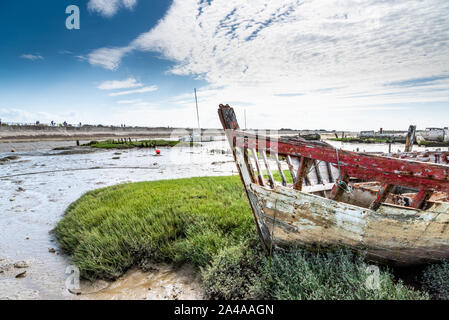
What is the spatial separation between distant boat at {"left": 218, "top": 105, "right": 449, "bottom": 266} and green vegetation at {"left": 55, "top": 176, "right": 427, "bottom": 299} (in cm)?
38

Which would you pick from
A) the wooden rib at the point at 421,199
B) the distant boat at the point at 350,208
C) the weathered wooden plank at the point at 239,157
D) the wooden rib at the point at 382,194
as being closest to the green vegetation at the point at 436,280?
the distant boat at the point at 350,208

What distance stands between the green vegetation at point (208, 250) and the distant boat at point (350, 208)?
38cm

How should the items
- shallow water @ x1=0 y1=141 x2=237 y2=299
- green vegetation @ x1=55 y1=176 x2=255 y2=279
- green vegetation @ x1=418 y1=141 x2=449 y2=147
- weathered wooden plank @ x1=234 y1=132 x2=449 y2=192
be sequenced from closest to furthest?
weathered wooden plank @ x1=234 y1=132 x2=449 y2=192 < shallow water @ x1=0 y1=141 x2=237 y2=299 < green vegetation @ x1=55 y1=176 x2=255 y2=279 < green vegetation @ x1=418 y1=141 x2=449 y2=147

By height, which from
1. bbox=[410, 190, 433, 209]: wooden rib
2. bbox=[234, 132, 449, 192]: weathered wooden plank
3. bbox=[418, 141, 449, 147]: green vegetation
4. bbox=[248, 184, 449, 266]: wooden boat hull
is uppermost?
bbox=[234, 132, 449, 192]: weathered wooden plank

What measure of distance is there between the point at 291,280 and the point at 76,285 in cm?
432

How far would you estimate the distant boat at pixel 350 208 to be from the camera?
10.4 ft

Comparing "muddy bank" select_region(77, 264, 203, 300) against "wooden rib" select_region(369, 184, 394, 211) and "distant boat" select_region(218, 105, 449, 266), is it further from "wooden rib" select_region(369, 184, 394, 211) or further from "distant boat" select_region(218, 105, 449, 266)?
"wooden rib" select_region(369, 184, 394, 211)

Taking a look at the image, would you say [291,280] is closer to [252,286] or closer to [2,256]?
[252,286]

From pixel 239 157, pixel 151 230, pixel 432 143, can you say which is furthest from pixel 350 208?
pixel 432 143

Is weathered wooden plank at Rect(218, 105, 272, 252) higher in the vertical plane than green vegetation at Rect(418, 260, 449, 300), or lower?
higher

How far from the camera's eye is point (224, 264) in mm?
4441

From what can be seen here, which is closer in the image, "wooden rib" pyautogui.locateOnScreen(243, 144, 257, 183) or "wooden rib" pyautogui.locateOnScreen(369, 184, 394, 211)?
"wooden rib" pyautogui.locateOnScreen(369, 184, 394, 211)

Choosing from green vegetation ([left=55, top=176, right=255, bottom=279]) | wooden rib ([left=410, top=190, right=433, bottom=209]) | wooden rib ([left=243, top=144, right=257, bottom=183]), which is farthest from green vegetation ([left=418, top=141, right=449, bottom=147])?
wooden rib ([left=243, top=144, right=257, bottom=183])

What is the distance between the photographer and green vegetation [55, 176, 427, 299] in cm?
361
